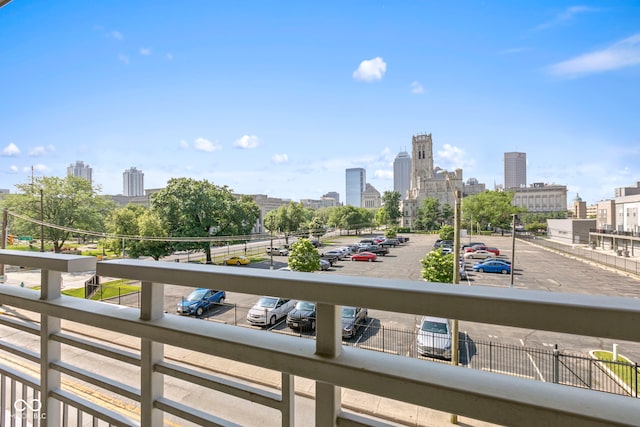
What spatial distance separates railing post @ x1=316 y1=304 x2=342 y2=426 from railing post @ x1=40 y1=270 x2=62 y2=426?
2.28 feet

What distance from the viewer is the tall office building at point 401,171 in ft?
157

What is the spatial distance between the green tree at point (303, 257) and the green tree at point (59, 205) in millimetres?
4597

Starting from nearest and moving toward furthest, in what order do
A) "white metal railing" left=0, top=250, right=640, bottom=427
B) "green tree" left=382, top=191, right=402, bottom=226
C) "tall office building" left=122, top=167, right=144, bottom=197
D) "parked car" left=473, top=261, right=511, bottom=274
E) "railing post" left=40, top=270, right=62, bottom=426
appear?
"white metal railing" left=0, top=250, right=640, bottom=427, "railing post" left=40, top=270, right=62, bottom=426, "tall office building" left=122, top=167, right=144, bottom=197, "parked car" left=473, top=261, right=511, bottom=274, "green tree" left=382, top=191, right=402, bottom=226

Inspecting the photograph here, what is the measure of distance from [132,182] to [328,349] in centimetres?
966

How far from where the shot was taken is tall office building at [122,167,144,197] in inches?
326

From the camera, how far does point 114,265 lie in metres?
0.64

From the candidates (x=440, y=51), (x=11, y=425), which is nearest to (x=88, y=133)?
(x=11, y=425)

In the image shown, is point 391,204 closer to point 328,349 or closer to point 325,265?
point 325,265

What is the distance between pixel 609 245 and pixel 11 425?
1273cm

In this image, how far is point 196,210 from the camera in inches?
279

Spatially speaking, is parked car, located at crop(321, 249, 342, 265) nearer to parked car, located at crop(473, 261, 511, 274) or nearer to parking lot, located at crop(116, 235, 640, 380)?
parking lot, located at crop(116, 235, 640, 380)

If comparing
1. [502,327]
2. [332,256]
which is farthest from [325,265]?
[502,327]

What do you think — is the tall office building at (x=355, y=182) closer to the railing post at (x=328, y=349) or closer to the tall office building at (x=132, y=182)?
the tall office building at (x=132, y=182)

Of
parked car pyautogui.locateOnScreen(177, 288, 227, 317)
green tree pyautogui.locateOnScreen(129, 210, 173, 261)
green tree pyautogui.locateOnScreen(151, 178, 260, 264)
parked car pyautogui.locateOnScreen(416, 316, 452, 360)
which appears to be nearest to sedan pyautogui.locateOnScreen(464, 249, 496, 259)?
green tree pyautogui.locateOnScreen(151, 178, 260, 264)
